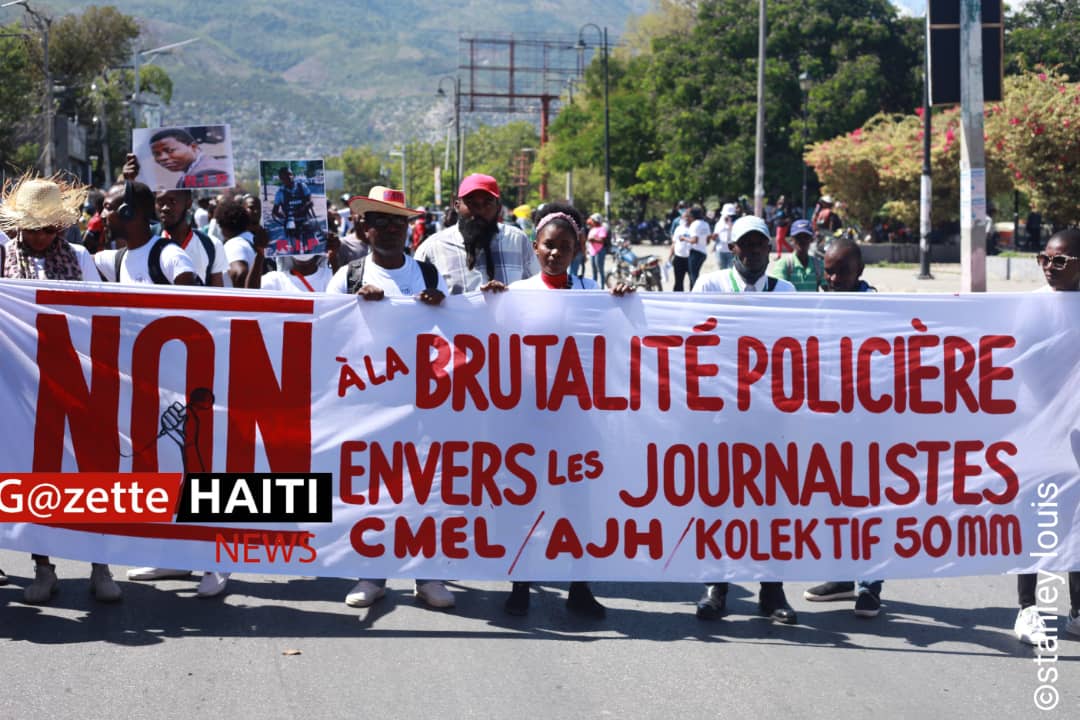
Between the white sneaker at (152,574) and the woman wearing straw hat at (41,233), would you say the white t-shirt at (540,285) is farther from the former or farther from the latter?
the white sneaker at (152,574)

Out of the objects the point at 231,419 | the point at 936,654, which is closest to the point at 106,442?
the point at 231,419

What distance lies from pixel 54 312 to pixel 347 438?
1.48 meters

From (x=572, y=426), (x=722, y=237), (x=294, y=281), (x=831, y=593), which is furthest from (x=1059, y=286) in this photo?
(x=722, y=237)

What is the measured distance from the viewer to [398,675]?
5.43 meters

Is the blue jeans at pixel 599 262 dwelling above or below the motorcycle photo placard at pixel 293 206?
above

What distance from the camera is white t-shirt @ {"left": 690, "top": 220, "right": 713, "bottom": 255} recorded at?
2256cm

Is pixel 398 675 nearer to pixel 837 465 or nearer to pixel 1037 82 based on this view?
pixel 837 465

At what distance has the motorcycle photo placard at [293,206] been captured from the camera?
8.95 metres

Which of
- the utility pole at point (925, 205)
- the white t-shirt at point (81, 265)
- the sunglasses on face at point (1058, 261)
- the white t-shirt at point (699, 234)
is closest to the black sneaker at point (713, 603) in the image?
the sunglasses on face at point (1058, 261)

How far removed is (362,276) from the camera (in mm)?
6754

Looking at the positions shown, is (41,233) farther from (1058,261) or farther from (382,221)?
(1058,261)

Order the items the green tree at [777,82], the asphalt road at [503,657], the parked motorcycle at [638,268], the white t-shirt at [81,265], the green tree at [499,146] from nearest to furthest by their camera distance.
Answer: the asphalt road at [503,657], the white t-shirt at [81,265], the parked motorcycle at [638,268], the green tree at [777,82], the green tree at [499,146]

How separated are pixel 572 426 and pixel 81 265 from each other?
2.59 m

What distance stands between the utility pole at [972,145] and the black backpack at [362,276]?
7.22 metres
